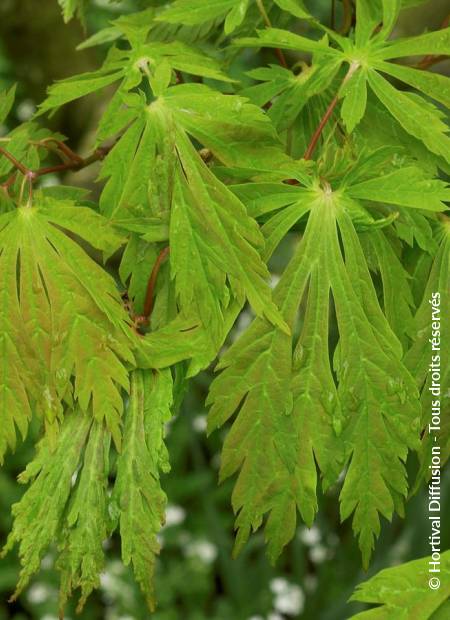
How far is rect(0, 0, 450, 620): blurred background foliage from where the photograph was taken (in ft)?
7.11

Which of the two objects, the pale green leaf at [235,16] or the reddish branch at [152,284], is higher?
the pale green leaf at [235,16]

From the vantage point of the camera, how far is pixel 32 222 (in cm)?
86

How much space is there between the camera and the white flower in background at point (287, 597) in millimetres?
2234

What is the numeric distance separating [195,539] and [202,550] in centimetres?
14

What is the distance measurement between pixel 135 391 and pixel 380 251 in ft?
0.91

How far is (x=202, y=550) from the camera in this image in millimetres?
2436

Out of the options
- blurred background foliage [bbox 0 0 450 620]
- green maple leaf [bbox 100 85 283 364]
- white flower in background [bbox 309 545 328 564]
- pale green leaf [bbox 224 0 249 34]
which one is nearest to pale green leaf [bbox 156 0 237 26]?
pale green leaf [bbox 224 0 249 34]

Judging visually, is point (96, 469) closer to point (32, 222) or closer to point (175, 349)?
point (175, 349)

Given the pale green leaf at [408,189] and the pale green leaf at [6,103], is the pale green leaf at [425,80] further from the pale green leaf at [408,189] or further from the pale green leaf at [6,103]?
the pale green leaf at [6,103]

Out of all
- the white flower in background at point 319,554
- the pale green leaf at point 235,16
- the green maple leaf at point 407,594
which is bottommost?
the green maple leaf at point 407,594

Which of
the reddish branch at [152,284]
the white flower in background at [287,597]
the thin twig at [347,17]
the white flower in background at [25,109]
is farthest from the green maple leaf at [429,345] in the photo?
the white flower in background at [25,109]

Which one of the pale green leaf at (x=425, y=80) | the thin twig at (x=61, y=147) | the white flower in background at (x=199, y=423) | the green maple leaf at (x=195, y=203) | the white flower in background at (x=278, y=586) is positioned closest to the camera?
the green maple leaf at (x=195, y=203)

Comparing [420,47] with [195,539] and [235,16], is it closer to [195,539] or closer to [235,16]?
[235,16]

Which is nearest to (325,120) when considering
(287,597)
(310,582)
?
(287,597)
